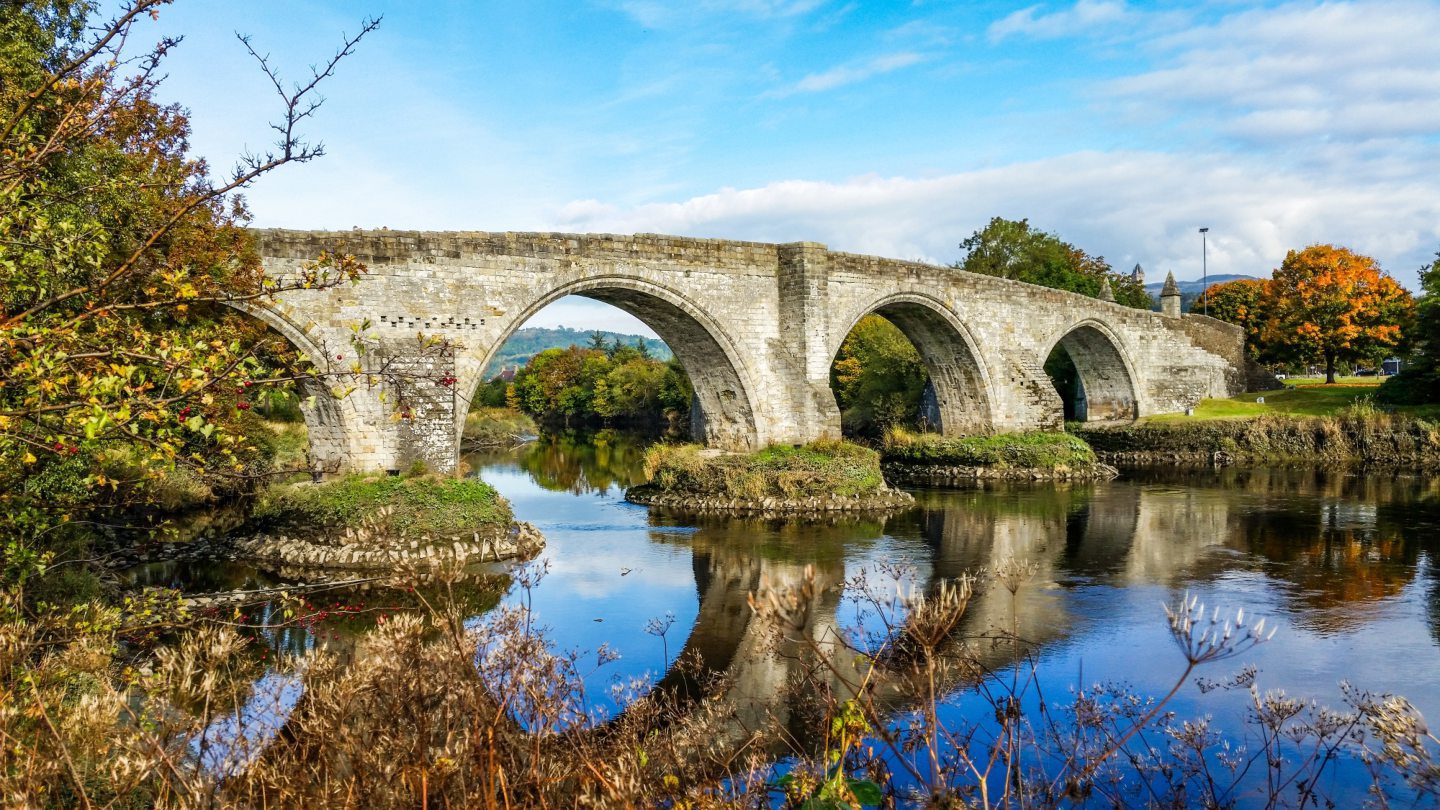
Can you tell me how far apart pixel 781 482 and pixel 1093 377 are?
18.2 meters

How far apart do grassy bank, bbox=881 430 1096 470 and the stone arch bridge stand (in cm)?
133

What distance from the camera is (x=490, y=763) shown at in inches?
115

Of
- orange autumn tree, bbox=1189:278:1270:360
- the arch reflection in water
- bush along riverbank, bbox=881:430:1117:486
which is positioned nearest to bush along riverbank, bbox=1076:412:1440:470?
the arch reflection in water

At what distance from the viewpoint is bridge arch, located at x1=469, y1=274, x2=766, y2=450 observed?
17562mm

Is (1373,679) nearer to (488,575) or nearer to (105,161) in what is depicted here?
(488,575)

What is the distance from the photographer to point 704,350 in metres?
19.2

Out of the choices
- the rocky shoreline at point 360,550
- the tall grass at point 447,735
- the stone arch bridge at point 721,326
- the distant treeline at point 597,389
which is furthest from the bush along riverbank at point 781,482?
the distant treeline at point 597,389

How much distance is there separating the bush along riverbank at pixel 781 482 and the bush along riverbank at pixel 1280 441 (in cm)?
1136

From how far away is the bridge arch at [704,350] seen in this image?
1756cm

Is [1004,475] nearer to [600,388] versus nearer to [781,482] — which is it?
[781,482]

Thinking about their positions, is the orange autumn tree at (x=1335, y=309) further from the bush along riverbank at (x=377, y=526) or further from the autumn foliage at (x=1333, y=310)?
the bush along riverbank at (x=377, y=526)

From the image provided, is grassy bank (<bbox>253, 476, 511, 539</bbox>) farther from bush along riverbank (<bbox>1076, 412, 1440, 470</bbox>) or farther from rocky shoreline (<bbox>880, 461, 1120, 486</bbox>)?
bush along riverbank (<bbox>1076, 412, 1440, 470</bbox>)

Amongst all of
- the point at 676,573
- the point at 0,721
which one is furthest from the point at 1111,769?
the point at 676,573

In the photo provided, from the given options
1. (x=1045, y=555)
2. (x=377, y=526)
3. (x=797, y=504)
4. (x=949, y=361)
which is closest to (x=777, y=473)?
(x=797, y=504)
